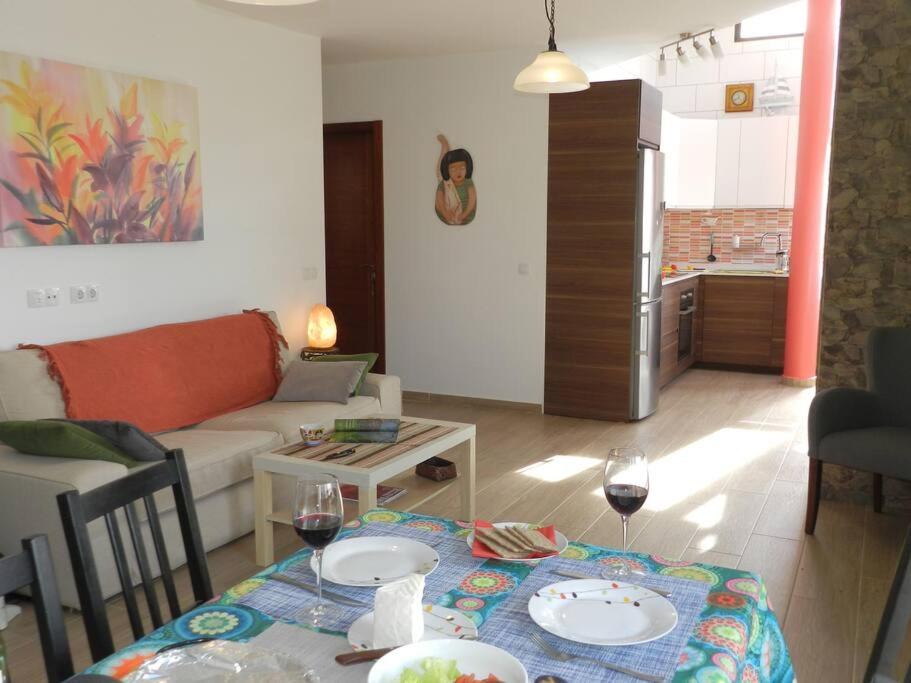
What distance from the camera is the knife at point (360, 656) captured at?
1.27m

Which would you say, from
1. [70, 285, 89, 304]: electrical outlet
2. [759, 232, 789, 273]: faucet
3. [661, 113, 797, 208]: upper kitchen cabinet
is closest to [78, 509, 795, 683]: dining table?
[70, 285, 89, 304]: electrical outlet

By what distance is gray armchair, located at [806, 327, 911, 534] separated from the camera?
3.69 metres

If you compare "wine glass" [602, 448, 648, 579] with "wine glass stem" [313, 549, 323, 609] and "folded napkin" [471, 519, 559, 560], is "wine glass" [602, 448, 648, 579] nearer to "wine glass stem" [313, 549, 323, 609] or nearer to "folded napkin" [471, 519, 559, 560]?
"folded napkin" [471, 519, 559, 560]

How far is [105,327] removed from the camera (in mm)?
4098

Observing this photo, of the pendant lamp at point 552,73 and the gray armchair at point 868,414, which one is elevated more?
the pendant lamp at point 552,73

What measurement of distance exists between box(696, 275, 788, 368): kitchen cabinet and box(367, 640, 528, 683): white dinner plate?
22.5 ft

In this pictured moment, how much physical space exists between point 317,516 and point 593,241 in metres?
4.61

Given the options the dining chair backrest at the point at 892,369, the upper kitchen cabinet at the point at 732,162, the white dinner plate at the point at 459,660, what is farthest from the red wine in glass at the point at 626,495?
the upper kitchen cabinet at the point at 732,162

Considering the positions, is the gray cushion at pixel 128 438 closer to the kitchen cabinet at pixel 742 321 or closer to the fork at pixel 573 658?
the fork at pixel 573 658

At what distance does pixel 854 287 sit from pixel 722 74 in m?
4.38

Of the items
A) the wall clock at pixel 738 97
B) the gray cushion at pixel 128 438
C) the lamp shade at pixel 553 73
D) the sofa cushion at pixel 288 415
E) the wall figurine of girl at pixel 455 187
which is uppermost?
the wall clock at pixel 738 97

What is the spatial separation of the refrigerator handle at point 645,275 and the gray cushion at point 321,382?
2159 mm

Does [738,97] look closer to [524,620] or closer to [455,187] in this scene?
[455,187]

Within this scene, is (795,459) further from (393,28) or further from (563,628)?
(563,628)
